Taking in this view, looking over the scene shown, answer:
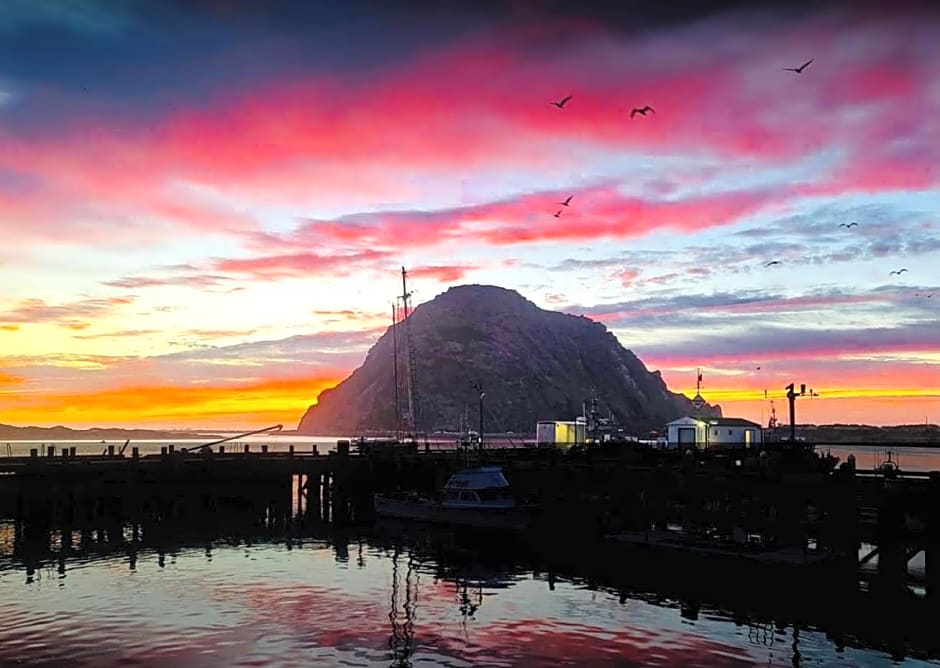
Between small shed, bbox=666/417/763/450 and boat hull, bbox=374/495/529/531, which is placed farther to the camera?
small shed, bbox=666/417/763/450

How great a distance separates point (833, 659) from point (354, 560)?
27.2 meters

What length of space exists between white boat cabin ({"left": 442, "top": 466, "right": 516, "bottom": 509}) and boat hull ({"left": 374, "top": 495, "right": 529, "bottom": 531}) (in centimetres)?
49

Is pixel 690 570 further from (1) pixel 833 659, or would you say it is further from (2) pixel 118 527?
(2) pixel 118 527

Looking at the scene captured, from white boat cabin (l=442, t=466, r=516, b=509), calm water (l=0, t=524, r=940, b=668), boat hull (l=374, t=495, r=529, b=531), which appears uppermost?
white boat cabin (l=442, t=466, r=516, b=509)

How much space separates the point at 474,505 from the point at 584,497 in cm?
778

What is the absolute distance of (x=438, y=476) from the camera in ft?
247

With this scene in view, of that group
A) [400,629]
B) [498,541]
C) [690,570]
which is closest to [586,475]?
[498,541]

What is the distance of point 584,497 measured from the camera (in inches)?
2350

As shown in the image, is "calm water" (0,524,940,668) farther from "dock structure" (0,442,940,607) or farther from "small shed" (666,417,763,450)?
"small shed" (666,417,763,450)

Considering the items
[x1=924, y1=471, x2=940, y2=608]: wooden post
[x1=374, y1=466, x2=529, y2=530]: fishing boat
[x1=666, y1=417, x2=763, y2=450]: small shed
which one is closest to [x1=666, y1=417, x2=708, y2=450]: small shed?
[x1=666, y1=417, x2=763, y2=450]: small shed

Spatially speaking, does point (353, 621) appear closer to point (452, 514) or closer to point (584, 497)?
point (452, 514)

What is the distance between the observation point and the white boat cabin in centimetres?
6100

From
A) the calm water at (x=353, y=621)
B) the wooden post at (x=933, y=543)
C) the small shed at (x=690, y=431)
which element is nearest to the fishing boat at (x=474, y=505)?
the calm water at (x=353, y=621)

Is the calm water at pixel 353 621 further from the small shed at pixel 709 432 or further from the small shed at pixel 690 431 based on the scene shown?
the small shed at pixel 709 432
